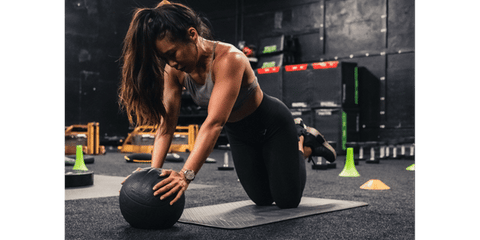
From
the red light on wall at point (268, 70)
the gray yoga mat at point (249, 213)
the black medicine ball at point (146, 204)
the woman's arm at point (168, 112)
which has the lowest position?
the gray yoga mat at point (249, 213)

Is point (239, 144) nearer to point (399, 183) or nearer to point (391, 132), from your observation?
point (399, 183)

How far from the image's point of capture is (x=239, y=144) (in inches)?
88.7

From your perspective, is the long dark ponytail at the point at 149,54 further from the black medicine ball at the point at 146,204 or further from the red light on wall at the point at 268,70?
the red light on wall at the point at 268,70

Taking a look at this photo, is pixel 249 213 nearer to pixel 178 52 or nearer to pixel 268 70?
pixel 178 52

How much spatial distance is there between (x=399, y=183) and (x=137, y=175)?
98.6 inches

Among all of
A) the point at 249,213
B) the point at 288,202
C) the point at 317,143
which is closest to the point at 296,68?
the point at 317,143

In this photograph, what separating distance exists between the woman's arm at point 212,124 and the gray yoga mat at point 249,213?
1.15 feet

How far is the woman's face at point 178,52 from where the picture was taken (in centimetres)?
160

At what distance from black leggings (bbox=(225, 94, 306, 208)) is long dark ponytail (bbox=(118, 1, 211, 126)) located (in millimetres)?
446

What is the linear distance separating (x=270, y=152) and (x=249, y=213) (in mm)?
319

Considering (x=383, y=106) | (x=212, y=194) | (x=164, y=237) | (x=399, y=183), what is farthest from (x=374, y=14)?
(x=164, y=237)

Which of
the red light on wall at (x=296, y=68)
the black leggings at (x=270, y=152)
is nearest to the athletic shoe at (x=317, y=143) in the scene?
the black leggings at (x=270, y=152)

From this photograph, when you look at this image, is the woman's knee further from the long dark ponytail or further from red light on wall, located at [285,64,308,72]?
red light on wall, located at [285,64,308,72]

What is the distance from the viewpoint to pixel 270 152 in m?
2.17
